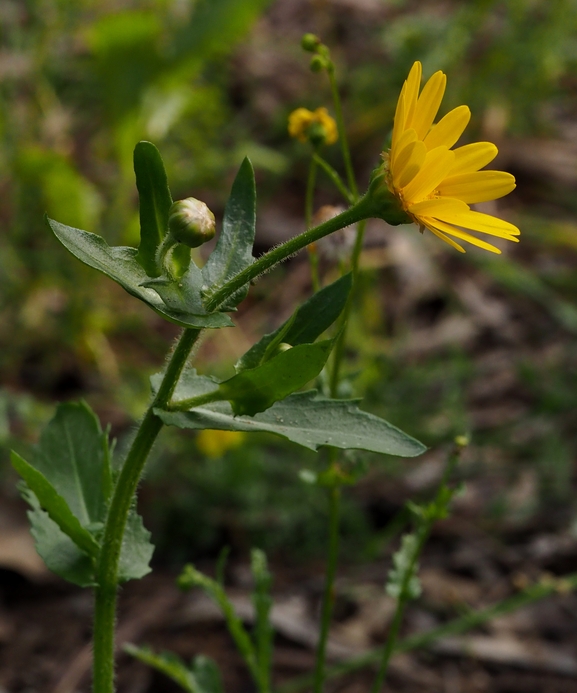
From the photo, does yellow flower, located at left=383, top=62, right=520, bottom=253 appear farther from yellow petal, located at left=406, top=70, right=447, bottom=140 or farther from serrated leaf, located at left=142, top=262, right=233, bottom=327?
serrated leaf, located at left=142, top=262, right=233, bottom=327

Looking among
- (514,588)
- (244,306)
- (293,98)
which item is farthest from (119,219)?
(514,588)

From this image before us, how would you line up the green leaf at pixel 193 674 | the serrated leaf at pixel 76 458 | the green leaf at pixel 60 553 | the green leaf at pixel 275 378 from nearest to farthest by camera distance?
the green leaf at pixel 275 378 → the green leaf at pixel 60 553 → the serrated leaf at pixel 76 458 → the green leaf at pixel 193 674

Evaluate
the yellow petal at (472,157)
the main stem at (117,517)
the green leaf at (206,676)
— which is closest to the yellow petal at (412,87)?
the yellow petal at (472,157)

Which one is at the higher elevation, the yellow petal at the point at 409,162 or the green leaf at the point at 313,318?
the yellow petal at the point at 409,162

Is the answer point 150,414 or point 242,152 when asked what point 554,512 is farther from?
point 242,152

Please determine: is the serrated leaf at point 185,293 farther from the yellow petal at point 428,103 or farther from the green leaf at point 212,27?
the green leaf at point 212,27

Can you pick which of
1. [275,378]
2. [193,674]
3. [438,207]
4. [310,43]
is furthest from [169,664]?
[310,43]

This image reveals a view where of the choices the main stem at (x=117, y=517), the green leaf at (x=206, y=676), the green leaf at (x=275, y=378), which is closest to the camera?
the green leaf at (x=275, y=378)
